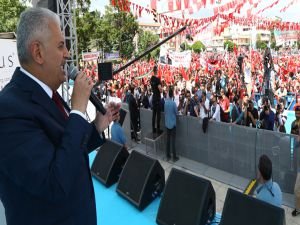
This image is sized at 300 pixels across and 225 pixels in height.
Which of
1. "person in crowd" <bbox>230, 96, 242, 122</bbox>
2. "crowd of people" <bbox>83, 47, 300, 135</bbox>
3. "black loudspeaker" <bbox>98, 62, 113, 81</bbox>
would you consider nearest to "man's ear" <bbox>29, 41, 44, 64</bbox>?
"black loudspeaker" <bbox>98, 62, 113, 81</bbox>

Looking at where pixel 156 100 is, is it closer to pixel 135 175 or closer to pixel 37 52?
pixel 135 175

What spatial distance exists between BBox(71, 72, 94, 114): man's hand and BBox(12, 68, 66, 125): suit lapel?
10 cm

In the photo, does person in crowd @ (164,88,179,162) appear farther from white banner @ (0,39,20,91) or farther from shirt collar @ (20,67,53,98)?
shirt collar @ (20,67,53,98)

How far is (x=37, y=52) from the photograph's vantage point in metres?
1.24

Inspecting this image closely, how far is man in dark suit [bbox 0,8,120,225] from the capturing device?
1.09 meters

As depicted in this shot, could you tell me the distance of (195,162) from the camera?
796 cm

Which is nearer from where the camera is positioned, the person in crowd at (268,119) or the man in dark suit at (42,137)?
the man in dark suit at (42,137)

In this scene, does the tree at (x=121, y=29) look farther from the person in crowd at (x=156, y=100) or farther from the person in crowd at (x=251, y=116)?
the person in crowd at (x=251, y=116)

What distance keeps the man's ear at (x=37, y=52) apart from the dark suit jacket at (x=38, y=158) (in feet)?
0.30

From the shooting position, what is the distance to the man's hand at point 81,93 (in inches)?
49.9

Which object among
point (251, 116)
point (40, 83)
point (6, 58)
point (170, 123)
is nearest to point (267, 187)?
point (40, 83)

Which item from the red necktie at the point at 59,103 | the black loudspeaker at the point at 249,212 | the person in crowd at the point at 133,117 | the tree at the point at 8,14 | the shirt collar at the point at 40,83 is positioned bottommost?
the person in crowd at the point at 133,117

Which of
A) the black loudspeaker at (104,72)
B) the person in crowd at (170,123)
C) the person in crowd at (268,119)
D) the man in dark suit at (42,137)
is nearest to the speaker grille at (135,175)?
the black loudspeaker at (104,72)

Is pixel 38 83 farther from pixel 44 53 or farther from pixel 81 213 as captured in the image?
pixel 81 213
